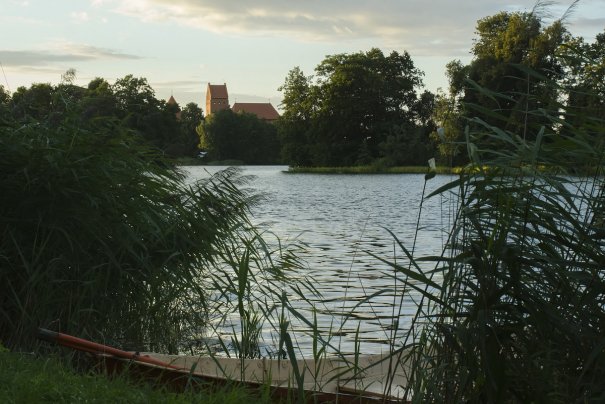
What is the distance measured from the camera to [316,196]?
126 feet

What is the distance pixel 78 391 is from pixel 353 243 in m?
15.6

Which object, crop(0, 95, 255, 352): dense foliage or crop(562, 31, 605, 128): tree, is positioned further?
crop(0, 95, 255, 352): dense foliage

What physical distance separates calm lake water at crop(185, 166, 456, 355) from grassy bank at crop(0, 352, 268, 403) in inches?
35.2

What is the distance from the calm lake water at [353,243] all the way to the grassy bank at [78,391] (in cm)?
89

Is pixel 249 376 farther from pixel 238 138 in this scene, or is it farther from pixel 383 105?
pixel 238 138

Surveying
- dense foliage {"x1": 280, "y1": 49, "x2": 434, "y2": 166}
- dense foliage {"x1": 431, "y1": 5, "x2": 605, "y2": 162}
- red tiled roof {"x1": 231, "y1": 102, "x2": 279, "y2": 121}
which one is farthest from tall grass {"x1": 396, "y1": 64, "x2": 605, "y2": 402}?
red tiled roof {"x1": 231, "y1": 102, "x2": 279, "y2": 121}

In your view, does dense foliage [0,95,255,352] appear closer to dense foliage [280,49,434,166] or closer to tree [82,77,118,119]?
tree [82,77,118,119]

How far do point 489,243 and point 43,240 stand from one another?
3449 millimetres

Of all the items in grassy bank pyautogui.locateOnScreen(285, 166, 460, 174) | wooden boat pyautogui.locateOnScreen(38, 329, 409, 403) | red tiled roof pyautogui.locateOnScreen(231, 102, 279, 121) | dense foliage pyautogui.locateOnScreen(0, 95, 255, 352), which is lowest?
grassy bank pyautogui.locateOnScreen(285, 166, 460, 174)

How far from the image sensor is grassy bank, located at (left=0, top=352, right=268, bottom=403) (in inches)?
155

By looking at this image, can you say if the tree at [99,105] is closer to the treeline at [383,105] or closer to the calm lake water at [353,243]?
the treeline at [383,105]

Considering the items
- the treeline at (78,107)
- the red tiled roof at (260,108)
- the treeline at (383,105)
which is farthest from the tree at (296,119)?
the red tiled roof at (260,108)

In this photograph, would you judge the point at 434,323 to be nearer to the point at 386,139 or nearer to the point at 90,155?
the point at 90,155

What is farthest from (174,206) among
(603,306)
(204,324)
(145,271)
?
(603,306)
